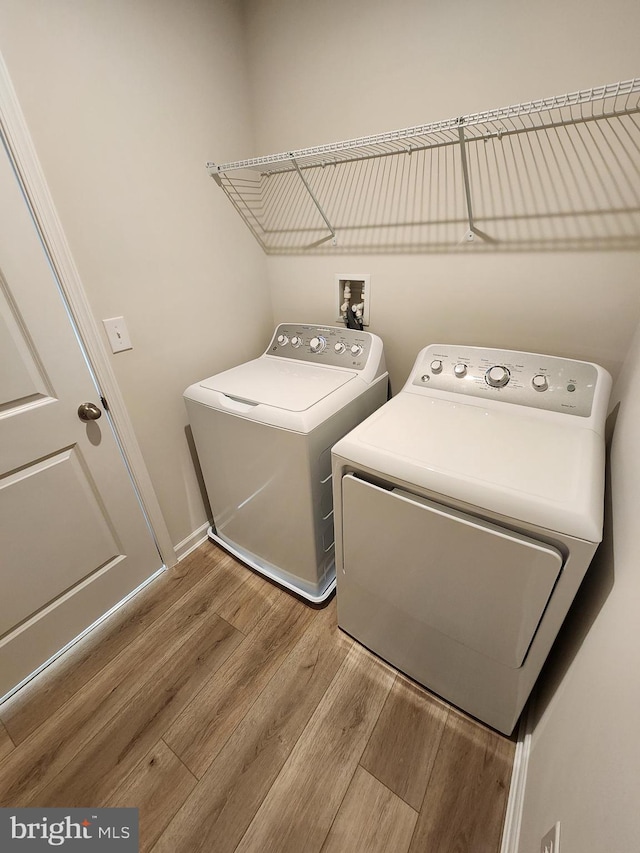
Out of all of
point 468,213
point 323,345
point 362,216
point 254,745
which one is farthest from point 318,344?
point 254,745

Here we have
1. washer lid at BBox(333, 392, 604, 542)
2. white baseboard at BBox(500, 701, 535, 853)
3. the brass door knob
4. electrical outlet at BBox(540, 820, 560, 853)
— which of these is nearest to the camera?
electrical outlet at BBox(540, 820, 560, 853)

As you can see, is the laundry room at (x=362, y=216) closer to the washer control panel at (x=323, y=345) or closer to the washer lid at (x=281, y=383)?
the washer control panel at (x=323, y=345)

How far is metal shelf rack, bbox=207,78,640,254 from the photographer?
3.27ft

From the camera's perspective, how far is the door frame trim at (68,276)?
0.94m

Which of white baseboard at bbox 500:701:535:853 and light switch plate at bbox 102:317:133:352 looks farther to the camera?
light switch plate at bbox 102:317:133:352

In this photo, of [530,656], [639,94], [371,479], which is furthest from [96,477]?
[639,94]

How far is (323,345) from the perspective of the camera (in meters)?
1.59

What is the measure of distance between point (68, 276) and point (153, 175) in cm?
52

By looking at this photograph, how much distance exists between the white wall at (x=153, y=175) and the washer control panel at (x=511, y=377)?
1036 millimetres

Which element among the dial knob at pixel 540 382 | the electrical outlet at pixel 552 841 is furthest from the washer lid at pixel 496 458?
the electrical outlet at pixel 552 841

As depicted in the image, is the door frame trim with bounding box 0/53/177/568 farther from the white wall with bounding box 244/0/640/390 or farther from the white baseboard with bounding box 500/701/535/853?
the white baseboard with bounding box 500/701/535/853

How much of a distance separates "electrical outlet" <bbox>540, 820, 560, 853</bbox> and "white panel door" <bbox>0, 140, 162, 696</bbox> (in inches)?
Result: 63.0

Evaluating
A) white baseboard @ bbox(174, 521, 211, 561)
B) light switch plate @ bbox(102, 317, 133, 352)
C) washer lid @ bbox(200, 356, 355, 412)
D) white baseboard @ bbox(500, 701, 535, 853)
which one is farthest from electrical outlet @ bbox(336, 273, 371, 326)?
white baseboard @ bbox(500, 701, 535, 853)

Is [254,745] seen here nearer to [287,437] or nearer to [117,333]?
[287,437]
